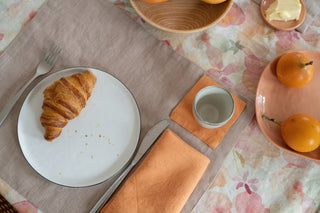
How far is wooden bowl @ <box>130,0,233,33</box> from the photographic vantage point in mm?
779

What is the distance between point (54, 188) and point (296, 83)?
764 millimetres

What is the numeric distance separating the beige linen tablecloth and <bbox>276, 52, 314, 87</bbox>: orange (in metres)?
0.13

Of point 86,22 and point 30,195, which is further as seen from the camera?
point 86,22

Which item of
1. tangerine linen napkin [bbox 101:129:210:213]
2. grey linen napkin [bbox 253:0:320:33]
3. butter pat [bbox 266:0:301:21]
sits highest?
butter pat [bbox 266:0:301:21]

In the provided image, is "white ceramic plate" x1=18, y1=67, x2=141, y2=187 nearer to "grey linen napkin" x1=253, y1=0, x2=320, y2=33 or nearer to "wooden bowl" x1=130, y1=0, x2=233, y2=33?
"wooden bowl" x1=130, y1=0, x2=233, y2=33

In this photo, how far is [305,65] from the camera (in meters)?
0.70

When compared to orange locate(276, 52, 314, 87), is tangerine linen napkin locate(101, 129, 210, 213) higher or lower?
lower

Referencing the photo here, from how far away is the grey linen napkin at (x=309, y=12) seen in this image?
84cm

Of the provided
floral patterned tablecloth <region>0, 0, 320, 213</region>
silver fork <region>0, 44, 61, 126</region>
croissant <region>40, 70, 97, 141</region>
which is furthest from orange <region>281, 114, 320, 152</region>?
silver fork <region>0, 44, 61, 126</region>

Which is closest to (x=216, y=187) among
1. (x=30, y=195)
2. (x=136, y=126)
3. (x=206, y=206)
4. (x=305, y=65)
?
(x=206, y=206)

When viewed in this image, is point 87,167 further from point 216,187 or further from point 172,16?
point 172,16

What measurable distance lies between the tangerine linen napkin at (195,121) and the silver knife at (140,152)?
0.16 ft

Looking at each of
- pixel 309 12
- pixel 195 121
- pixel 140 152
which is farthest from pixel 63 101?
pixel 309 12

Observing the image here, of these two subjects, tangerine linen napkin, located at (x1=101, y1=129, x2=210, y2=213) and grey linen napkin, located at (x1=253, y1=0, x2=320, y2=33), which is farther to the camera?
grey linen napkin, located at (x1=253, y1=0, x2=320, y2=33)
